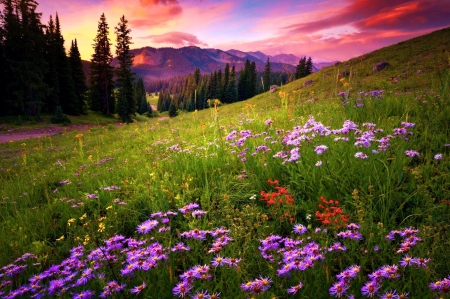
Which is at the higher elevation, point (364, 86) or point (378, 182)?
point (364, 86)

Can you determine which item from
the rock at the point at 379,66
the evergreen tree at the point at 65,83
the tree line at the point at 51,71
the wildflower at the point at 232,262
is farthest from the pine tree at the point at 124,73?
the wildflower at the point at 232,262

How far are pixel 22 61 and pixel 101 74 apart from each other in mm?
16105

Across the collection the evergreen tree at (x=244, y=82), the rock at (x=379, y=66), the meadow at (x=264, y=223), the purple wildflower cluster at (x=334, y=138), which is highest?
the evergreen tree at (x=244, y=82)

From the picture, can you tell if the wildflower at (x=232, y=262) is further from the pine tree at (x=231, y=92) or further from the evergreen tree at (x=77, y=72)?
the pine tree at (x=231, y=92)

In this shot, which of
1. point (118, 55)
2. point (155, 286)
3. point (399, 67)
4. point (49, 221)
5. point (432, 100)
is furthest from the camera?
point (118, 55)

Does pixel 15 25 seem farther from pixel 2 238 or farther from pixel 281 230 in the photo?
pixel 281 230

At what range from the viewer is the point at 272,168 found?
11.4ft

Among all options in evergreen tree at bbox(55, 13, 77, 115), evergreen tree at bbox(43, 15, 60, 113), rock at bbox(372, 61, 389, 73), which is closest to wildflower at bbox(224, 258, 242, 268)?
rock at bbox(372, 61, 389, 73)

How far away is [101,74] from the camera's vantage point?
4619cm

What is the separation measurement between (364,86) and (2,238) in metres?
27.4

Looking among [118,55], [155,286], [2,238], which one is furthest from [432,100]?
[118,55]

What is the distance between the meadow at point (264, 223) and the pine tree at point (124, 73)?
39.4 metres

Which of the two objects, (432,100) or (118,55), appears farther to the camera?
(118,55)

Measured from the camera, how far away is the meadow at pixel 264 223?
157 centimetres
